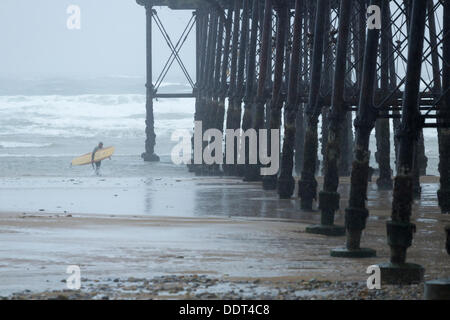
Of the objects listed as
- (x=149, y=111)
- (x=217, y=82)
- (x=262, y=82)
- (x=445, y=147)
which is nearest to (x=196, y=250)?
(x=445, y=147)

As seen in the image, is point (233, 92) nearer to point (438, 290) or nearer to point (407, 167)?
point (407, 167)

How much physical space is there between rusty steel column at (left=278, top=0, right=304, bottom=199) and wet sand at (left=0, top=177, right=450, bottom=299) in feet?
1.20

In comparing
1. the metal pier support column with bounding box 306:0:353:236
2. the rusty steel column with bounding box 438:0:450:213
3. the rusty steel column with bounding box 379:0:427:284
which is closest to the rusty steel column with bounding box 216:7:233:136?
the rusty steel column with bounding box 438:0:450:213

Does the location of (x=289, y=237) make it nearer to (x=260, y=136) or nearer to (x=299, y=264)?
(x=299, y=264)

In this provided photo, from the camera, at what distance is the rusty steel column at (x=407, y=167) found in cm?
947

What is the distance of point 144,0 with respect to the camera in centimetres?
4244

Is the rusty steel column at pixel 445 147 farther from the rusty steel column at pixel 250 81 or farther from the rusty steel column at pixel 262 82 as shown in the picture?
the rusty steel column at pixel 250 81

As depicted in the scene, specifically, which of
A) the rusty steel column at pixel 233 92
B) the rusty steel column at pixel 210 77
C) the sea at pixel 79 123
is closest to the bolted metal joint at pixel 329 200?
the rusty steel column at pixel 233 92

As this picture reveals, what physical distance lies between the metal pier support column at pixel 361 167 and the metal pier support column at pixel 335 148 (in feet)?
5.29

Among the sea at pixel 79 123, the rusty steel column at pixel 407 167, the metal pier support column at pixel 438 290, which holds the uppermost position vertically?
the rusty steel column at pixel 407 167

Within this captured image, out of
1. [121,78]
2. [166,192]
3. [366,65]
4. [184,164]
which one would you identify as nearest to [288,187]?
[166,192]

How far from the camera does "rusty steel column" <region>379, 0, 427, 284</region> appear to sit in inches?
373

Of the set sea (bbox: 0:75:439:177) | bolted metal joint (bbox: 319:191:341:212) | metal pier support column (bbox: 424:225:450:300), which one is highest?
metal pier support column (bbox: 424:225:450:300)

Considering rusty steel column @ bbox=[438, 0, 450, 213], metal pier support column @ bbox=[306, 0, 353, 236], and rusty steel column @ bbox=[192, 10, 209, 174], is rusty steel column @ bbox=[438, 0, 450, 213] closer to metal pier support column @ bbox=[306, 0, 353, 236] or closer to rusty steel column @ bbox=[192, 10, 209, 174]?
metal pier support column @ bbox=[306, 0, 353, 236]
